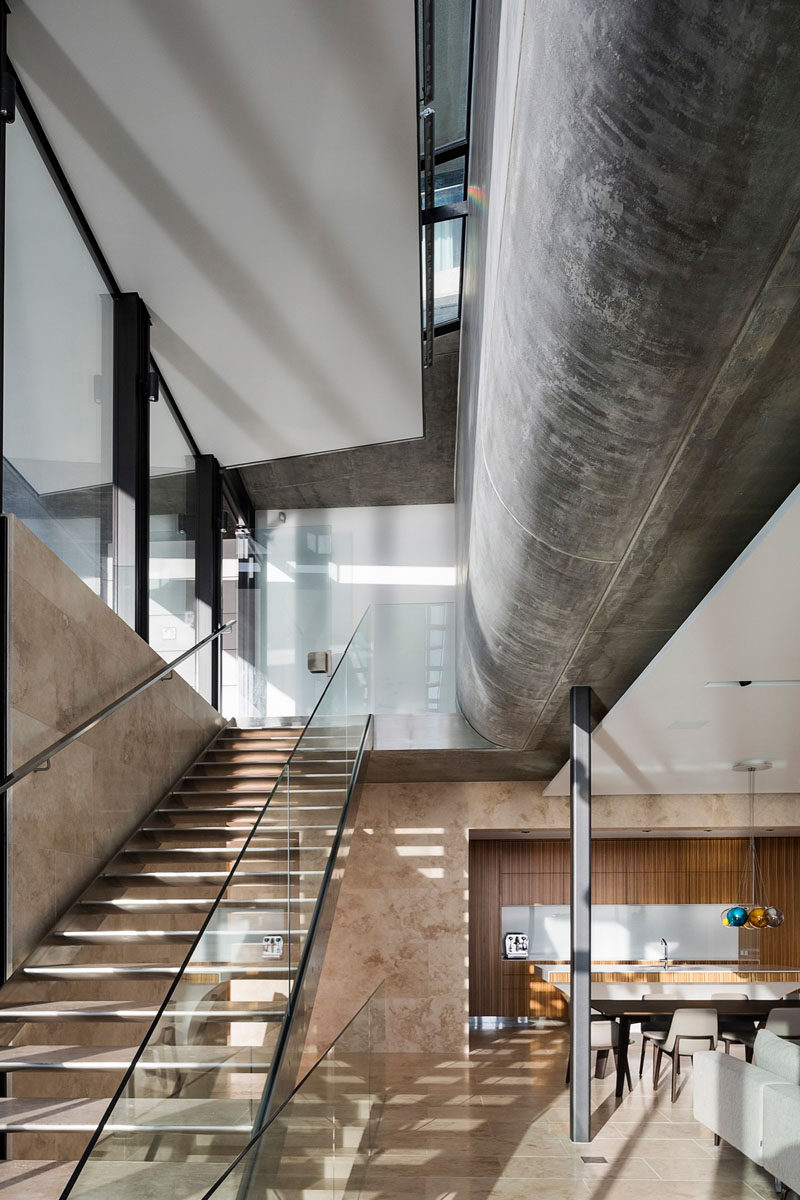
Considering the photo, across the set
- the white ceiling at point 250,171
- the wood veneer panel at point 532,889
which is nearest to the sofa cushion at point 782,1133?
the white ceiling at point 250,171

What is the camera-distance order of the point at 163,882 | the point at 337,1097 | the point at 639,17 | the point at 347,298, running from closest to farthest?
the point at 639,17 < the point at 337,1097 < the point at 163,882 < the point at 347,298

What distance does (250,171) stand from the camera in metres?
5.63

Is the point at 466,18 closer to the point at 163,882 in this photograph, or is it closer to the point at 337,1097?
the point at 163,882

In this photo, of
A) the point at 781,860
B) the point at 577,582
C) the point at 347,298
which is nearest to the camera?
the point at 577,582

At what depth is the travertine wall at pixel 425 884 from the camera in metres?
11.5

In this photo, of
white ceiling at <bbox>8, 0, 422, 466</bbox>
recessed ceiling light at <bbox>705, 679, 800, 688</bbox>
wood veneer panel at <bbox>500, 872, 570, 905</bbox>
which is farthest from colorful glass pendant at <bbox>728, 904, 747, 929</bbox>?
white ceiling at <bbox>8, 0, 422, 466</bbox>

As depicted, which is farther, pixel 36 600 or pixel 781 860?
pixel 781 860

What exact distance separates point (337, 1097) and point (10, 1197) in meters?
1.70

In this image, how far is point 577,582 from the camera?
423cm

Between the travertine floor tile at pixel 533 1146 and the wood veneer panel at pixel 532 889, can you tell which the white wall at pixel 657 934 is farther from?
the travertine floor tile at pixel 533 1146

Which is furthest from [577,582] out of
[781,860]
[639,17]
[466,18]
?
[781,860]

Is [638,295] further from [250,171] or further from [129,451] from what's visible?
[129,451]

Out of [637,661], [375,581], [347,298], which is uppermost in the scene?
[347,298]

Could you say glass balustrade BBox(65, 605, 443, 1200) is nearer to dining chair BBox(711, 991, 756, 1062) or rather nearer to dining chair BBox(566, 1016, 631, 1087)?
dining chair BBox(566, 1016, 631, 1087)
